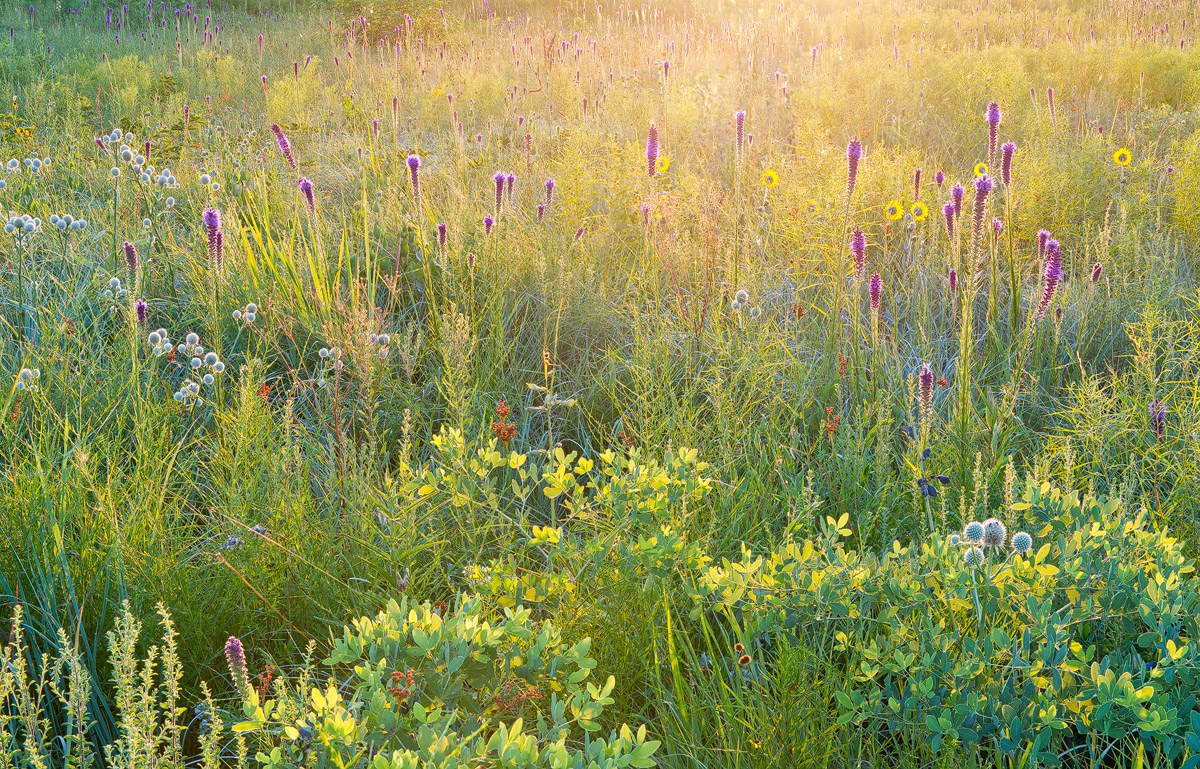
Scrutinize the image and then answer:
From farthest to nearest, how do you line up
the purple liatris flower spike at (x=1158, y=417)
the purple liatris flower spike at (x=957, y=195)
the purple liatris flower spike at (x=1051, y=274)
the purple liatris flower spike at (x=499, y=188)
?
the purple liatris flower spike at (x=499, y=188)
the purple liatris flower spike at (x=957, y=195)
the purple liatris flower spike at (x=1051, y=274)
the purple liatris flower spike at (x=1158, y=417)

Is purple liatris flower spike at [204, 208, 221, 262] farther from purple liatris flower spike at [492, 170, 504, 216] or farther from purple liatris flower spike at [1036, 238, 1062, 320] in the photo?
purple liatris flower spike at [1036, 238, 1062, 320]

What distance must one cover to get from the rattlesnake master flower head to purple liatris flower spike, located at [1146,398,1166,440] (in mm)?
939

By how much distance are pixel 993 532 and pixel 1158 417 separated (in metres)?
1.00

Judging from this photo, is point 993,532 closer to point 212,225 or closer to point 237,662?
point 237,662

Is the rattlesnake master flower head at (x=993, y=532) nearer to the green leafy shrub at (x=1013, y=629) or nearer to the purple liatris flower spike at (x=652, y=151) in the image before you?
the green leafy shrub at (x=1013, y=629)

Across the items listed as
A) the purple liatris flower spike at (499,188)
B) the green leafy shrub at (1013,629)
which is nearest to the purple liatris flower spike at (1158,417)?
the green leafy shrub at (1013,629)

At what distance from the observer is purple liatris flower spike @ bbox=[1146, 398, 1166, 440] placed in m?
1.94

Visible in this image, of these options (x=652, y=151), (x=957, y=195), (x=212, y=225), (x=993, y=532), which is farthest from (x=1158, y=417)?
(x=212, y=225)

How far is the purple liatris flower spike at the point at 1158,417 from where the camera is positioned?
1938 mm

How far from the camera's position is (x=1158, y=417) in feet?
6.43

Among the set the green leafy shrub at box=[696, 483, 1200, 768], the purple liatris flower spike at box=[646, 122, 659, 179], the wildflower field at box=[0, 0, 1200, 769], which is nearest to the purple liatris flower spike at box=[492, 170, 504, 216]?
the wildflower field at box=[0, 0, 1200, 769]

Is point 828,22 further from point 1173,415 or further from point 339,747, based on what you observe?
point 339,747

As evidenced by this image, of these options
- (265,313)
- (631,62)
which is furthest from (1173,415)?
(631,62)

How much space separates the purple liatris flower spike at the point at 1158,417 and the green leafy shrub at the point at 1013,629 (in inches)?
25.8
